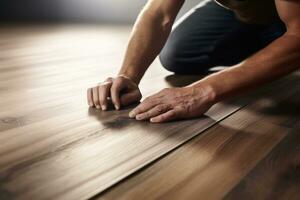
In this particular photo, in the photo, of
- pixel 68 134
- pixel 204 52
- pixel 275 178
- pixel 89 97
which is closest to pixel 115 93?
pixel 89 97

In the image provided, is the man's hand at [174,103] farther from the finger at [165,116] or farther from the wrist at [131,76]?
the wrist at [131,76]

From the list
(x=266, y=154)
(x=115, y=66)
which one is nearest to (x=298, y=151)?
(x=266, y=154)

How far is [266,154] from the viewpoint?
3.17ft

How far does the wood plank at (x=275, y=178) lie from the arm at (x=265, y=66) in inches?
8.3

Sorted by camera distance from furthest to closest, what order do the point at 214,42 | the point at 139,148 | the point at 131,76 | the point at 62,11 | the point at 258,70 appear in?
1. the point at 62,11
2. the point at 214,42
3. the point at 131,76
4. the point at 258,70
5. the point at 139,148

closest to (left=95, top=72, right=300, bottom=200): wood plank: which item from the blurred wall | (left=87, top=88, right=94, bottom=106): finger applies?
(left=87, top=88, right=94, bottom=106): finger

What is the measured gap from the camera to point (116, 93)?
4.07 ft

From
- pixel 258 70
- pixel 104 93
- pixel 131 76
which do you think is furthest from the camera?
pixel 131 76

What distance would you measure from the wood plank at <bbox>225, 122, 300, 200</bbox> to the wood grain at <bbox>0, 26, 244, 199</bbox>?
21 cm

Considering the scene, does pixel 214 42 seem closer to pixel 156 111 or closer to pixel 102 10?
pixel 156 111

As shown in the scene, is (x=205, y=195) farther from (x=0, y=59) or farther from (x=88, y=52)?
(x=88, y=52)

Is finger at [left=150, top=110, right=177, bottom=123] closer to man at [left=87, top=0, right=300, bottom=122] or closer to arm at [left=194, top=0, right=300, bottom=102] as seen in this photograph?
man at [left=87, top=0, right=300, bottom=122]

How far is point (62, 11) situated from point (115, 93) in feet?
11.9

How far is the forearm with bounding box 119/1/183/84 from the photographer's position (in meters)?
1.42
